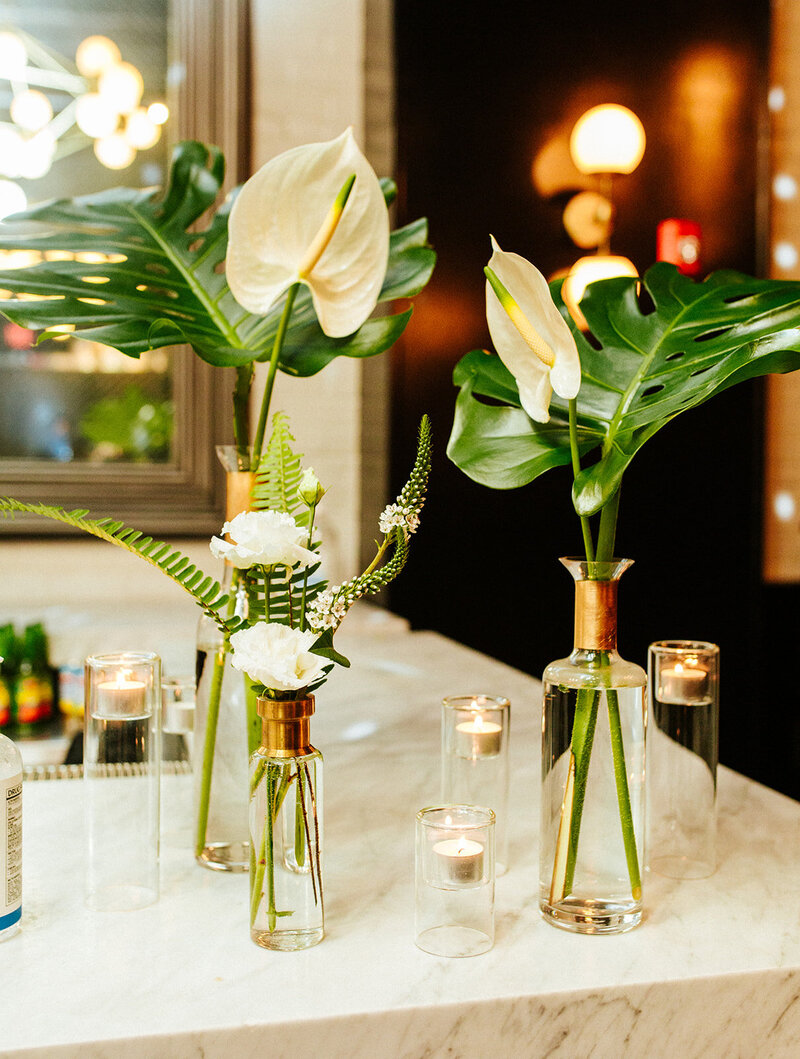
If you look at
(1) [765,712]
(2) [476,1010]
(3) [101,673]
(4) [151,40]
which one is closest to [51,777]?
(3) [101,673]

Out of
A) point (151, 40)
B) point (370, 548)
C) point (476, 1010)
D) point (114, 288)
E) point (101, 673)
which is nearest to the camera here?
point (476, 1010)

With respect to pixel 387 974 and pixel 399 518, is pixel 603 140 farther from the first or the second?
pixel 387 974

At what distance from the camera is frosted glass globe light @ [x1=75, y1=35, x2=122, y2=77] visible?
227 cm

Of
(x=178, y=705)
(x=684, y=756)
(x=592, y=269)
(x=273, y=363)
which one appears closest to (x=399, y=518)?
(x=273, y=363)

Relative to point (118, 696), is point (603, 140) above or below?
above

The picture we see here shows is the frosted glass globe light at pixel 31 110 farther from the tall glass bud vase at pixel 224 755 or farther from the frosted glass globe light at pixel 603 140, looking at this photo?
the tall glass bud vase at pixel 224 755

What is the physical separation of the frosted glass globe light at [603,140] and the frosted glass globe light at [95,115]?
1072mm

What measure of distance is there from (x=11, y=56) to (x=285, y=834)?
2.20 m

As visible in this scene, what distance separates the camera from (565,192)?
7.93 ft

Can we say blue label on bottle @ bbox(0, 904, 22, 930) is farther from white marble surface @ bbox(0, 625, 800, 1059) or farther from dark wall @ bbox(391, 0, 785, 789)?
dark wall @ bbox(391, 0, 785, 789)

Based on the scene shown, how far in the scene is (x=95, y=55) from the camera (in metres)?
2.28

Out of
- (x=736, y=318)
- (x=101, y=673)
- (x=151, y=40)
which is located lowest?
(x=101, y=673)

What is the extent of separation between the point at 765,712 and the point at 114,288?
2.41 metres

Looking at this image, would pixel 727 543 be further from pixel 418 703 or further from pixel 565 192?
pixel 418 703
